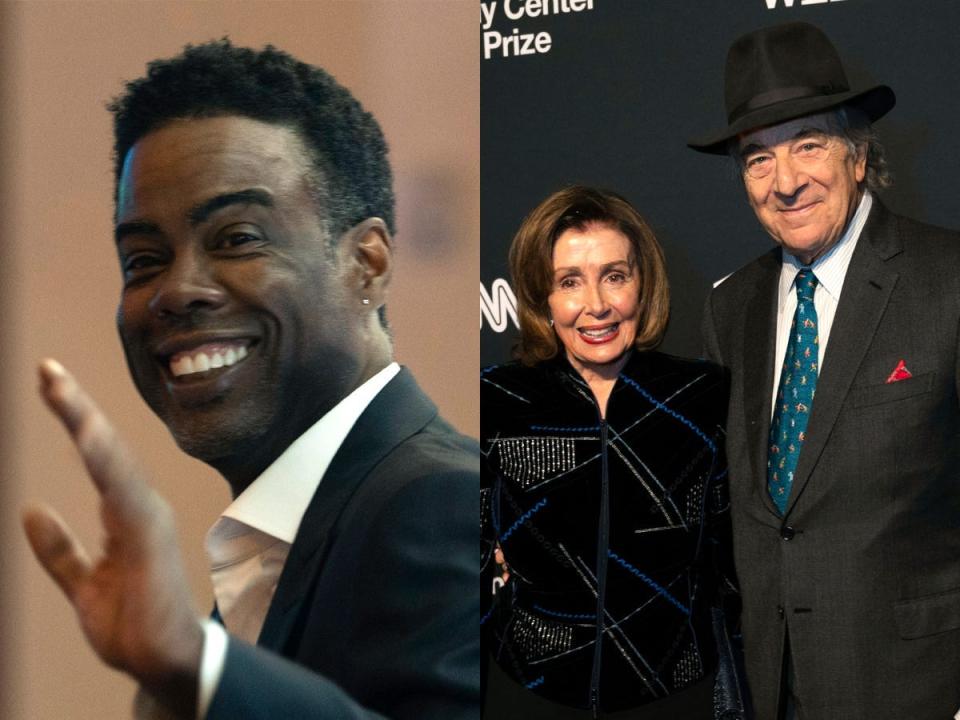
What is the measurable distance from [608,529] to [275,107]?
118 cm

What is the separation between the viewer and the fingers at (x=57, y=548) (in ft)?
8.10

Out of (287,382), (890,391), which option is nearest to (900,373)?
(890,391)

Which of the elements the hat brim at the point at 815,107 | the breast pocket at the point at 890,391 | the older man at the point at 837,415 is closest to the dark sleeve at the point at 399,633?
the older man at the point at 837,415

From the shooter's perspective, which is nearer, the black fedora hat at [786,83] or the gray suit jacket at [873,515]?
the gray suit jacket at [873,515]

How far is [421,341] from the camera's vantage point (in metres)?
2.84

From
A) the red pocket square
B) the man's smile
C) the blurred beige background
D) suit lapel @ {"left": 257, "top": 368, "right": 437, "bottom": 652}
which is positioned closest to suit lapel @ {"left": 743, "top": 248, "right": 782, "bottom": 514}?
the red pocket square

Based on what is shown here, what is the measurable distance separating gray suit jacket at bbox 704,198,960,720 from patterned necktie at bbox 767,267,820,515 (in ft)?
0.09

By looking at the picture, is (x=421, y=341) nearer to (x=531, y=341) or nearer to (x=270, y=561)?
(x=531, y=341)

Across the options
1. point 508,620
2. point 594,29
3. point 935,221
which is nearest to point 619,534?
point 508,620

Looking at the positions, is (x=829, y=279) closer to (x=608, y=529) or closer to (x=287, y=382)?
(x=608, y=529)

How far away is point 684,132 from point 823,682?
4.12 feet

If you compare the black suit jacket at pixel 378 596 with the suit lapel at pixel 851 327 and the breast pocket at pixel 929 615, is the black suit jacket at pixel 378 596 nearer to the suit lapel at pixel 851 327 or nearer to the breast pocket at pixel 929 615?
the suit lapel at pixel 851 327

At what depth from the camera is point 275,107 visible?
271 cm

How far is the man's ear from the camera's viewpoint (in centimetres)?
275
